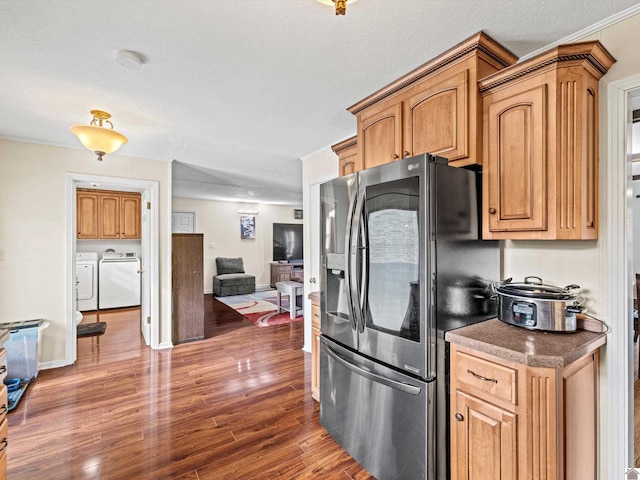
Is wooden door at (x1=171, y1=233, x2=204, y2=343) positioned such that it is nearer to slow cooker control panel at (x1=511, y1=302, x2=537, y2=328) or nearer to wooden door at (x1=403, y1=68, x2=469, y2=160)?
wooden door at (x1=403, y1=68, x2=469, y2=160)

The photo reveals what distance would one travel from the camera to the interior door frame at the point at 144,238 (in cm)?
343

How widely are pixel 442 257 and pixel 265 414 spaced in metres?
1.90

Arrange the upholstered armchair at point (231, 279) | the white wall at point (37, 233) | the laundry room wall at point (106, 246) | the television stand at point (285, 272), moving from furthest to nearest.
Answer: the television stand at point (285, 272) → the upholstered armchair at point (231, 279) → the laundry room wall at point (106, 246) → the white wall at point (37, 233)

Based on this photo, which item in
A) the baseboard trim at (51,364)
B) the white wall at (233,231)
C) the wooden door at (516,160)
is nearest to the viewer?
the wooden door at (516,160)

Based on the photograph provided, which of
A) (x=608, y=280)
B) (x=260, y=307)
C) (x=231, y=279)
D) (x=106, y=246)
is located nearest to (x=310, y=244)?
(x=608, y=280)

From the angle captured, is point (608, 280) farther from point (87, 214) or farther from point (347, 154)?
point (87, 214)

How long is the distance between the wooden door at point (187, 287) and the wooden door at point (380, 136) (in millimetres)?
2834

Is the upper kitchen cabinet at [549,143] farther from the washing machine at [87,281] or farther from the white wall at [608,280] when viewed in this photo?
the washing machine at [87,281]

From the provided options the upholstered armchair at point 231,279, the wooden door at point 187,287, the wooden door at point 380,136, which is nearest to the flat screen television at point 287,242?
the upholstered armchair at point 231,279

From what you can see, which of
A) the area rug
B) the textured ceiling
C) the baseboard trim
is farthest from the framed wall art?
the textured ceiling

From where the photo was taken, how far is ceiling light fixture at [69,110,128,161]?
7.61 ft

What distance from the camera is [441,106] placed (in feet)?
5.91

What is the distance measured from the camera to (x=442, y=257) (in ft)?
5.00

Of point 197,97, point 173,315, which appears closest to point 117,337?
point 173,315
